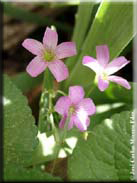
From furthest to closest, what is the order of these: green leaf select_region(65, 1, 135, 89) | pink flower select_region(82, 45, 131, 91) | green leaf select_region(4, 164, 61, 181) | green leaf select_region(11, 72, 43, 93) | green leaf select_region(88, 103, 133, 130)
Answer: green leaf select_region(11, 72, 43, 93) < green leaf select_region(88, 103, 133, 130) < green leaf select_region(65, 1, 135, 89) < pink flower select_region(82, 45, 131, 91) < green leaf select_region(4, 164, 61, 181)

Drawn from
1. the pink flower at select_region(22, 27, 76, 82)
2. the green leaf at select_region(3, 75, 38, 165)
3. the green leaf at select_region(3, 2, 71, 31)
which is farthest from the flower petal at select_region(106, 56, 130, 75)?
the green leaf at select_region(3, 2, 71, 31)

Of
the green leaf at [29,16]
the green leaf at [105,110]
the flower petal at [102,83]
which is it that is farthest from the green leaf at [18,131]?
the green leaf at [29,16]

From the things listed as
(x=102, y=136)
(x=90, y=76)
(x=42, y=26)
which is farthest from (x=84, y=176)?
(x=42, y=26)

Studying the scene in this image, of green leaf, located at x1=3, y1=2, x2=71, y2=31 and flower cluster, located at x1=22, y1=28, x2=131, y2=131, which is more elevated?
green leaf, located at x1=3, y1=2, x2=71, y2=31

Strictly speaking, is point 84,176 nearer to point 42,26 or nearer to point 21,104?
point 21,104

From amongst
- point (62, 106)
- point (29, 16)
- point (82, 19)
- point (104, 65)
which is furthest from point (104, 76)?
point (29, 16)

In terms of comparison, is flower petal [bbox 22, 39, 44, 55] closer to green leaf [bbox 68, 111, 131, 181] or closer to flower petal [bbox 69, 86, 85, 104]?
flower petal [bbox 69, 86, 85, 104]
